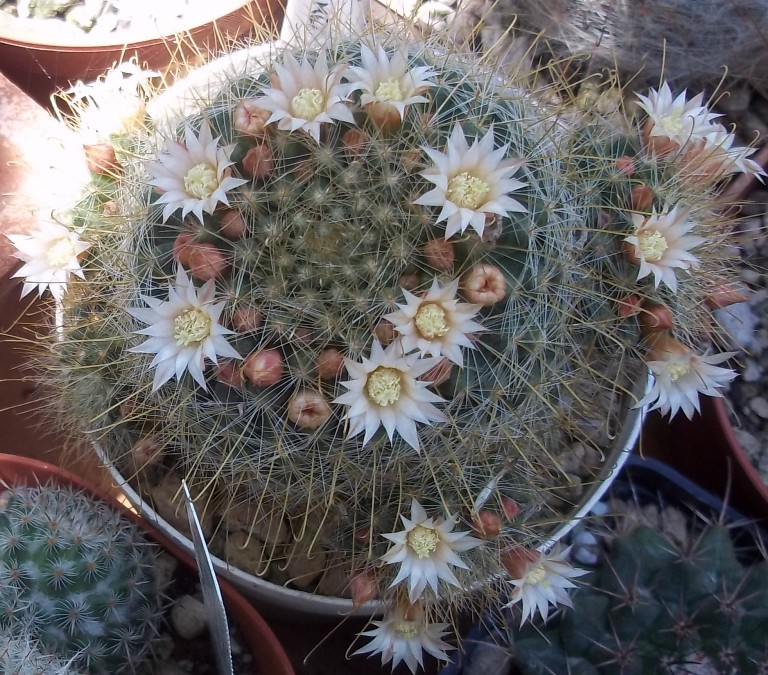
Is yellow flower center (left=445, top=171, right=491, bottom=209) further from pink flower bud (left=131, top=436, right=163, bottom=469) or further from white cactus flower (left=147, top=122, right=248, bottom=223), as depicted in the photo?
pink flower bud (left=131, top=436, right=163, bottom=469)

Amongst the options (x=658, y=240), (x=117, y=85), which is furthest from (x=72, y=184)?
(x=658, y=240)

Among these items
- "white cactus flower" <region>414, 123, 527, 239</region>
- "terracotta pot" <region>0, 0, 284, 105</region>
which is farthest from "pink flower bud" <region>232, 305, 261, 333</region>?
"terracotta pot" <region>0, 0, 284, 105</region>

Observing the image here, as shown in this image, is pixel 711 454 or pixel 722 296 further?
pixel 711 454

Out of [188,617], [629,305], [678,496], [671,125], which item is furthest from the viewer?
[678,496]

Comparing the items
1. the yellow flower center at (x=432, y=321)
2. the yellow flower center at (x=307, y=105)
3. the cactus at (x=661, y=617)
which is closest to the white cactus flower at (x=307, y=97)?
the yellow flower center at (x=307, y=105)

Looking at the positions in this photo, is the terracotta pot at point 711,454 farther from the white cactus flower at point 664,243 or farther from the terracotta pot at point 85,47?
the terracotta pot at point 85,47

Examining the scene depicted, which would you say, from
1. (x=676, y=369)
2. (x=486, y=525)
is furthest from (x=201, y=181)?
(x=676, y=369)

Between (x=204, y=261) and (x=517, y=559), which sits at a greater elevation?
(x=204, y=261)

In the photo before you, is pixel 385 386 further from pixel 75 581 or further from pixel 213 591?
pixel 75 581

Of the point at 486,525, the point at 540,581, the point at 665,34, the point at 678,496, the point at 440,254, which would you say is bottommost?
the point at 678,496
